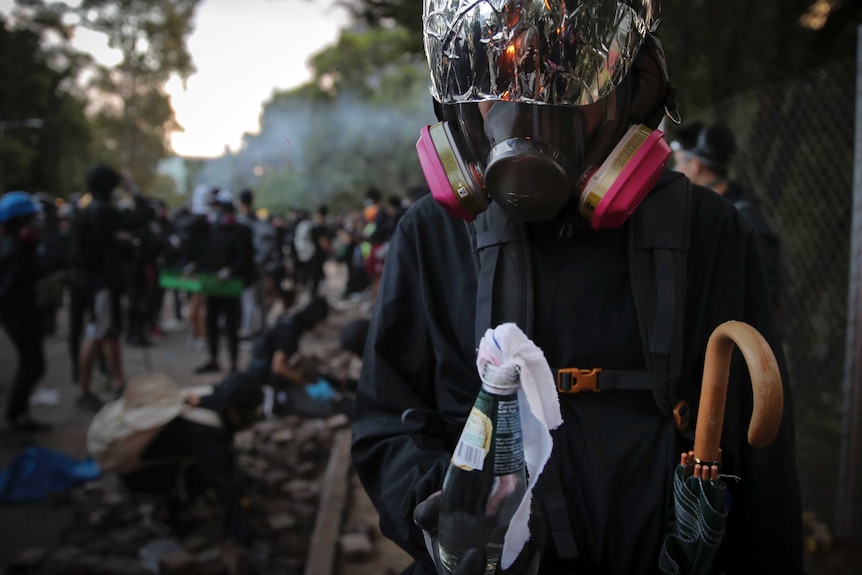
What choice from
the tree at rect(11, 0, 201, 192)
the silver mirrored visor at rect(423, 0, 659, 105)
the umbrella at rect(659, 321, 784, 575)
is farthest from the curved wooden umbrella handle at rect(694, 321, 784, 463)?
the tree at rect(11, 0, 201, 192)

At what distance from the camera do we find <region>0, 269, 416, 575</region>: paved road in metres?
4.51

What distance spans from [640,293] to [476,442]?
603 millimetres

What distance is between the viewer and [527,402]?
3.70ft

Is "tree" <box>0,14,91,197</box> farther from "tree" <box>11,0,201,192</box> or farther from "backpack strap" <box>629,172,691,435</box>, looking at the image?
"backpack strap" <box>629,172,691,435</box>

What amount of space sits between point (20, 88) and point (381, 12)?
25.3 metres

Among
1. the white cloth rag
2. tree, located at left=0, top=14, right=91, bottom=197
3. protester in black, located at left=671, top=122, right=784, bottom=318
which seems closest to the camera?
the white cloth rag

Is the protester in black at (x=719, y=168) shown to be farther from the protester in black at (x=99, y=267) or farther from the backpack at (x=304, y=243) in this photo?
the backpack at (x=304, y=243)

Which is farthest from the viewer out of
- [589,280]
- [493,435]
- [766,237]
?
Answer: [766,237]

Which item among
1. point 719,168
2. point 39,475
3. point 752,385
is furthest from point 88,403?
point 752,385

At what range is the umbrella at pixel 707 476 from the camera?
4.02 feet

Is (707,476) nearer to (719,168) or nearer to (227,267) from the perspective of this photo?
(719,168)

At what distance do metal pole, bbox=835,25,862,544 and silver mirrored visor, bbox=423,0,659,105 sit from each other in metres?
3.00

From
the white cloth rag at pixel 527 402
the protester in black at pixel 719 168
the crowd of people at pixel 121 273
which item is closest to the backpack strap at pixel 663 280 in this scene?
the white cloth rag at pixel 527 402

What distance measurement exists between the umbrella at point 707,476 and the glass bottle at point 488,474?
0.40 meters
